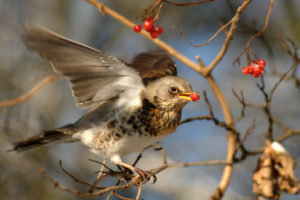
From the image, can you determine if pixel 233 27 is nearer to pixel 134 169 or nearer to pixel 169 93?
pixel 169 93

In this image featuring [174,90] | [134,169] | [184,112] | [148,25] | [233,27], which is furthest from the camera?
[184,112]

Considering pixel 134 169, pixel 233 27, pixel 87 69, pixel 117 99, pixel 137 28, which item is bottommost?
pixel 134 169

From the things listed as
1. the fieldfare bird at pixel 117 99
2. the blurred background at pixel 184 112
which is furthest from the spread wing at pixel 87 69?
the blurred background at pixel 184 112

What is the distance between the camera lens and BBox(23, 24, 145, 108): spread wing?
2289 mm

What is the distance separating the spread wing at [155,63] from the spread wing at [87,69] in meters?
0.32

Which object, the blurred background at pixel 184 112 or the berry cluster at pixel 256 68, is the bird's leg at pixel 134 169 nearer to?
the berry cluster at pixel 256 68

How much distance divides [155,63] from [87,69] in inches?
26.5

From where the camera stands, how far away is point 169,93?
2.70 metres

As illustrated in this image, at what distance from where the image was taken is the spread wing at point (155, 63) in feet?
9.72

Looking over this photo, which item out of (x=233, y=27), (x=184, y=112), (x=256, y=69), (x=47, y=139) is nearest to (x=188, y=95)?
(x=256, y=69)

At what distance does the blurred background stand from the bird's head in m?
1.63

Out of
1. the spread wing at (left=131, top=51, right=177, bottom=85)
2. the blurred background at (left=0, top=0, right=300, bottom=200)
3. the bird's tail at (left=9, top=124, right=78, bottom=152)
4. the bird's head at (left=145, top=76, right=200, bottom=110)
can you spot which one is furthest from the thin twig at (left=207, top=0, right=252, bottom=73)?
the blurred background at (left=0, top=0, right=300, bottom=200)

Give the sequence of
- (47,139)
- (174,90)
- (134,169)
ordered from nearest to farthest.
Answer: (134,169) → (174,90) → (47,139)

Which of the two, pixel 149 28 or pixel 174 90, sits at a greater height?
pixel 149 28
